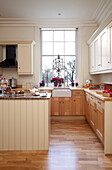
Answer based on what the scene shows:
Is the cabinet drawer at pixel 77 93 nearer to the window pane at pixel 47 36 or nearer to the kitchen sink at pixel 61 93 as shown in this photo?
the kitchen sink at pixel 61 93

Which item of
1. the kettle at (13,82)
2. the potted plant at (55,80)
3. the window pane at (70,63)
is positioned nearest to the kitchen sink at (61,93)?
the potted plant at (55,80)

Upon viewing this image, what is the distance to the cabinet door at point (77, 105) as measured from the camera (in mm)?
4473

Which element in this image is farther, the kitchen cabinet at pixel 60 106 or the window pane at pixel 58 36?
the window pane at pixel 58 36

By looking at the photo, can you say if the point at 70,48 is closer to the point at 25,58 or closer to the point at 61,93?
the point at 25,58

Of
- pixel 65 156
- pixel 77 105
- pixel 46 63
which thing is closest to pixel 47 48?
pixel 46 63

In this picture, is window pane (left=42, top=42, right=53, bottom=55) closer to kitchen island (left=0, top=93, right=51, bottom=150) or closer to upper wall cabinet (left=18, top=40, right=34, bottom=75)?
upper wall cabinet (left=18, top=40, right=34, bottom=75)

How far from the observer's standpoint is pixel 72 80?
5.14 metres

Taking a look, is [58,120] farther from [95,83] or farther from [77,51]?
[77,51]

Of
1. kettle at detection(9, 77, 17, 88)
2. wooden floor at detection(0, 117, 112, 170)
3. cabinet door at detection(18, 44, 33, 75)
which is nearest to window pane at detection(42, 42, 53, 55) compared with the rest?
cabinet door at detection(18, 44, 33, 75)

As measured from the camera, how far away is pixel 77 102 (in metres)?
4.48

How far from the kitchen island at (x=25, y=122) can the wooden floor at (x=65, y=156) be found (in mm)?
152

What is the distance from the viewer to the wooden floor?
208 centimetres

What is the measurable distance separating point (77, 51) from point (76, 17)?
105 centimetres

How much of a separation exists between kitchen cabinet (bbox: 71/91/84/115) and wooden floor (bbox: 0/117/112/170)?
4.16 feet
